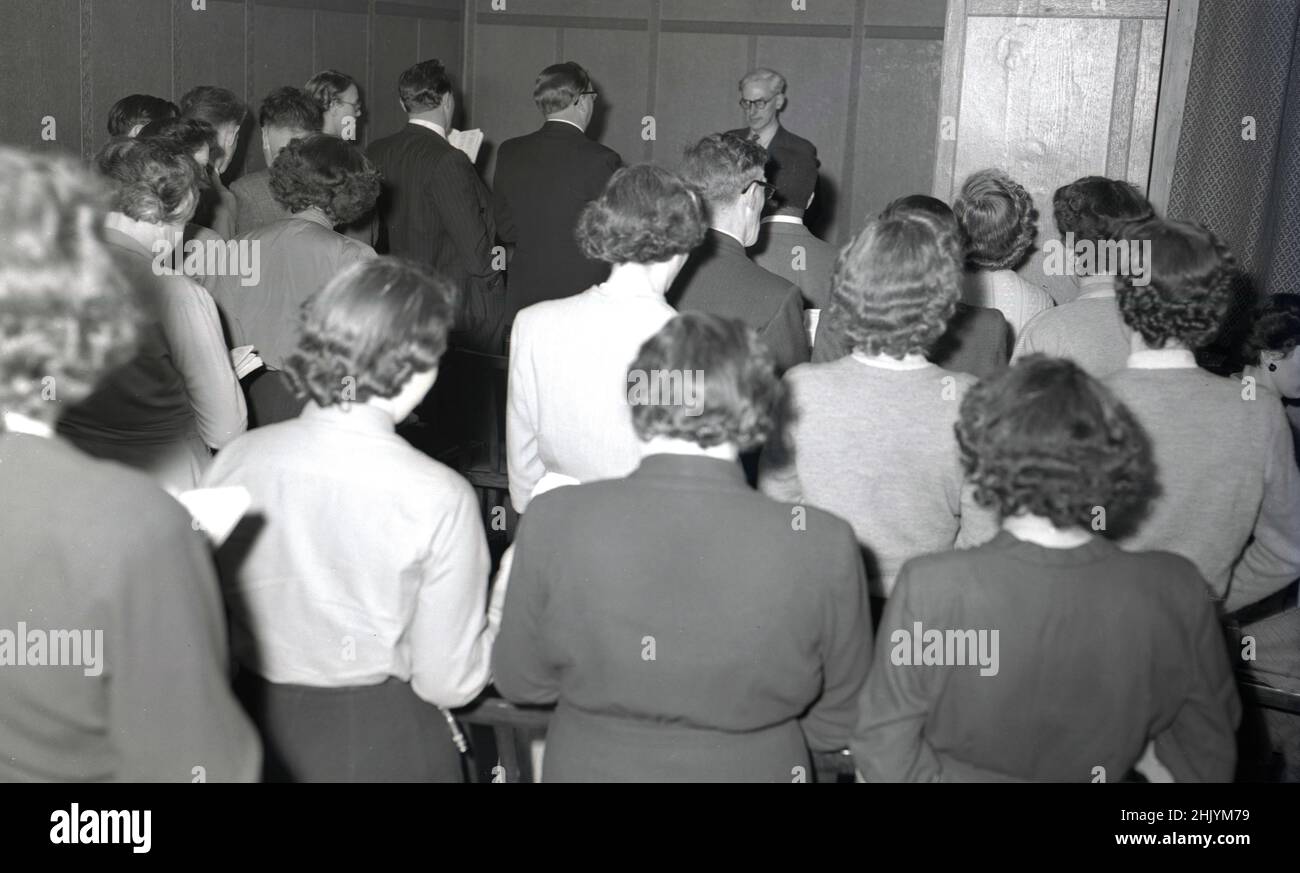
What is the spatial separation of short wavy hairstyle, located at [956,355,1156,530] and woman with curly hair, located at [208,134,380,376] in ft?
6.63

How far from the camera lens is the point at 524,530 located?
1.68m

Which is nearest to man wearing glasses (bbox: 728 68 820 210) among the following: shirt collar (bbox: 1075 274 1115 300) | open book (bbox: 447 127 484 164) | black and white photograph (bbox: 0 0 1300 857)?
black and white photograph (bbox: 0 0 1300 857)

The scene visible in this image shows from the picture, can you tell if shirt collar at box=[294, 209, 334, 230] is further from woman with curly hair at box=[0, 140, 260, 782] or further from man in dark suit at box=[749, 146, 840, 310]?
woman with curly hair at box=[0, 140, 260, 782]

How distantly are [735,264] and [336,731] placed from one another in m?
1.63

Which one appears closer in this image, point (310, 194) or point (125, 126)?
point (310, 194)

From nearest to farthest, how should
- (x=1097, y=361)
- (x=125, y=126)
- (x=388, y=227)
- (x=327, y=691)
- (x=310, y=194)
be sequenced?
(x=327, y=691), (x=1097, y=361), (x=310, y=194), (x=125, y=126), (x=388, y=227)

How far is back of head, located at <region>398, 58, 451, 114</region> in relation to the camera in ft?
15.2

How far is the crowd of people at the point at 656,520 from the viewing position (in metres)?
1.16

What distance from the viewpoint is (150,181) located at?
2.68 meters

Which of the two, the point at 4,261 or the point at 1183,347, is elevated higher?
the point at 4,261

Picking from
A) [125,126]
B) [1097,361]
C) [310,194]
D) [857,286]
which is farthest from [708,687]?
[125,126]

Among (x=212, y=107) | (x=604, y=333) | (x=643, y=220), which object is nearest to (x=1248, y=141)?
(x=643, y=220)

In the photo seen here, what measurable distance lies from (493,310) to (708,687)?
3316 millimetres
